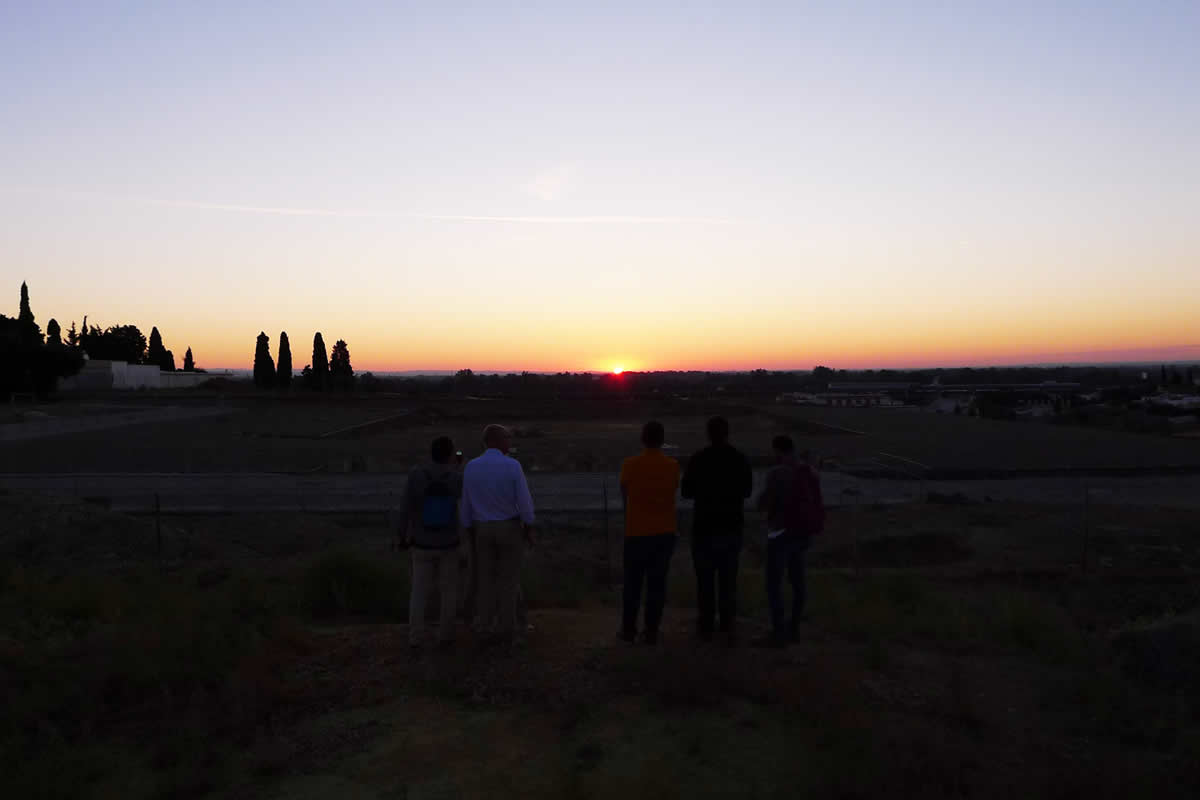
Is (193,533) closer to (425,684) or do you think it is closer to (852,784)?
(425,684)

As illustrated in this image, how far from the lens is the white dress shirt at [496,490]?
686 cm

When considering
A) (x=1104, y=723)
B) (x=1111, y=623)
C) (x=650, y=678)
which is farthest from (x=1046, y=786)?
(x=1111, y=623)

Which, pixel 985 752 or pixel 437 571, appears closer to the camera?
pixel 985 752

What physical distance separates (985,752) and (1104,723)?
3.42 ft

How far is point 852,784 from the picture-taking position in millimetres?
4637

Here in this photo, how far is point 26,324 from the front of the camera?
288ft

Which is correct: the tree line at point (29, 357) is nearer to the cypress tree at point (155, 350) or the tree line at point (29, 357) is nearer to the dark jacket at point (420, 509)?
the cypress tree at point (155, 350)

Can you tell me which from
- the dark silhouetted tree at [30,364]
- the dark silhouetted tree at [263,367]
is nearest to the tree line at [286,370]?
the dark silhouetted tree at [263,367]

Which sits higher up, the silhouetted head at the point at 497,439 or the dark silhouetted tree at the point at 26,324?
the dark silhouetted tree at the point at 26,324

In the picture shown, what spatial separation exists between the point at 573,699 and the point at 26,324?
97.9 metres

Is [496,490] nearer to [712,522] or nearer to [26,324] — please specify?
[712,522]

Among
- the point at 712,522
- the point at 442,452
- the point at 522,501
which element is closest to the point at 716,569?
the point at 712,522

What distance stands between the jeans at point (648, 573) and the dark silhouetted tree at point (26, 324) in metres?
83.7

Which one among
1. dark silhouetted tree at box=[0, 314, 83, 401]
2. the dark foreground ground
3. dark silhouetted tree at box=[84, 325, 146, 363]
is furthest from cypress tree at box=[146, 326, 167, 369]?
the dark foreground ground
